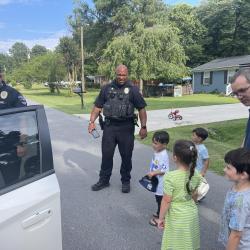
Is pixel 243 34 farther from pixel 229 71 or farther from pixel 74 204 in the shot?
pixel 74 204

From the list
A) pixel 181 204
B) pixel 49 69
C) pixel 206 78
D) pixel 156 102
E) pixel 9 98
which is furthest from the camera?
pixel 49 69

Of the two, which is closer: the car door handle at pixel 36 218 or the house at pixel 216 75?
the car door handle at pixel 36 218

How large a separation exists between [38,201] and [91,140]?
7.80 meters

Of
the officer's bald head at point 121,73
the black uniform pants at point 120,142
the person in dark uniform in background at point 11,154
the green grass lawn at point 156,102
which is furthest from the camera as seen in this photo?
the green grass lawn at point 156,102

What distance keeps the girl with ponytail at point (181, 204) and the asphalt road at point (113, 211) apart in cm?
80

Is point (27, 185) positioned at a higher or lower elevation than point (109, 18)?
lower

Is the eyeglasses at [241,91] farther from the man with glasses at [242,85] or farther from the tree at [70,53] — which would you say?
the tree at [70,53]

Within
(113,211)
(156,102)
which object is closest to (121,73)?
(113,211)

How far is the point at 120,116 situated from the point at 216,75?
34801 mm

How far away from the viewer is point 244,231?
246 centimetres

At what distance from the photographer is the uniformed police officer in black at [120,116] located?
17.5 ft

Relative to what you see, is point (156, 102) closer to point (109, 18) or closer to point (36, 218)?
point (109, 18)

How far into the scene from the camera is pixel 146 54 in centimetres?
2988

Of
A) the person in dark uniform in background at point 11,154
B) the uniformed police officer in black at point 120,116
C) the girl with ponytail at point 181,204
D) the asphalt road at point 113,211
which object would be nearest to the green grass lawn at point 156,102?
the asphalt road at point 113,211
